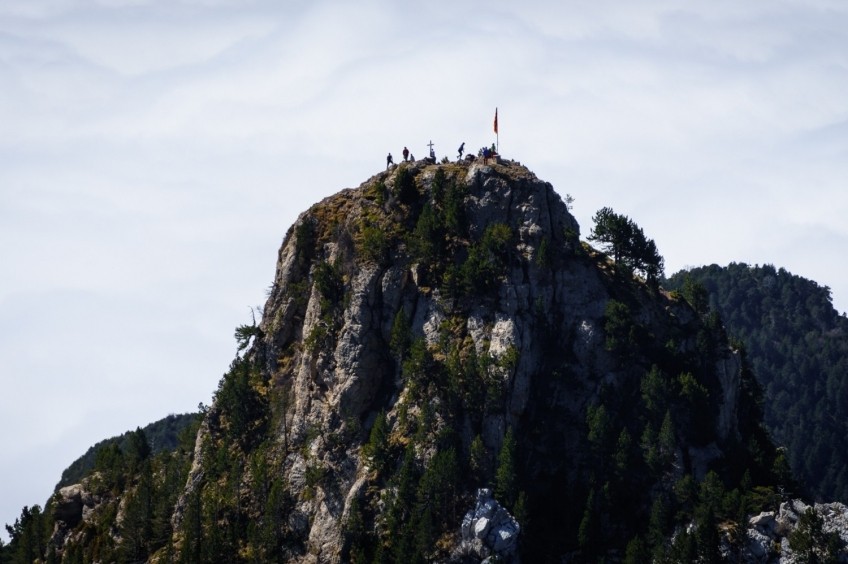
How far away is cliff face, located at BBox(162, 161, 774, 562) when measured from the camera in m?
123

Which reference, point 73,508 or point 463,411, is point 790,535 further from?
point 73,508

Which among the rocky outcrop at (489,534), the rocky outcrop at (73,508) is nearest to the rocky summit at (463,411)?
the rocky outcrop at (489,534)

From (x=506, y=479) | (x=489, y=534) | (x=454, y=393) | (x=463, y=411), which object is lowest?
(x=489, y=534)

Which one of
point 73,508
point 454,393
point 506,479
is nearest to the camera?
point 506,479

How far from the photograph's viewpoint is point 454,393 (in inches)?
4963

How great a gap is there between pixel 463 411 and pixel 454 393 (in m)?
2.14

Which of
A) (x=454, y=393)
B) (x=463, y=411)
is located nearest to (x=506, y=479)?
(x=463, y=411)

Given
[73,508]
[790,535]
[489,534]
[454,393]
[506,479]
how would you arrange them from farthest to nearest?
1. [73,508]
2. [454,393]
3. [506,479]
4. [489,534]
5. [790,535]

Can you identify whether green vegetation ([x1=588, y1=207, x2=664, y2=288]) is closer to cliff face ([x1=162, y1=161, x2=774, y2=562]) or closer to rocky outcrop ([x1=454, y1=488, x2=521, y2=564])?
cliff face ([x1=162, y1=161, x2=774, y2=562])

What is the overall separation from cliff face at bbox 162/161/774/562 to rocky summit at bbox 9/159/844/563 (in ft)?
0.79

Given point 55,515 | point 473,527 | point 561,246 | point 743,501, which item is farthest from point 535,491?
point 55,515

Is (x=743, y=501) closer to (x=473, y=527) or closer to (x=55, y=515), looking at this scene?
(x=473, y=527)

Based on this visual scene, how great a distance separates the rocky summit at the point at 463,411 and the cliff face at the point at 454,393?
24 centimetres

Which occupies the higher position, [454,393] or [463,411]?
[454,393]
